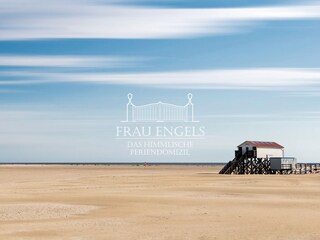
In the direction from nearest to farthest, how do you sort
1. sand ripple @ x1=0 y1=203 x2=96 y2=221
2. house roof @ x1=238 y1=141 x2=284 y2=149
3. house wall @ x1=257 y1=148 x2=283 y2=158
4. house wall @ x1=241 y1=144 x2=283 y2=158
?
sand ripple @ x1=0 y1=203 x2=96 y2=221 < house wall @ x1=241 y1=144 x2=283 y2=158 < house roof @ x1=238 y1=141 x2=284 y2=149 < house wall @ x1=257 y1=148 x2=283 y2=158

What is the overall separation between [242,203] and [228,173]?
48.1m

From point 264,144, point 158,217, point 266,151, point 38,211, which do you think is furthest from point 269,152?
point 158,217

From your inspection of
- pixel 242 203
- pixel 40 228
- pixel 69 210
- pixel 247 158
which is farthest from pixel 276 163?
pixel 40 228

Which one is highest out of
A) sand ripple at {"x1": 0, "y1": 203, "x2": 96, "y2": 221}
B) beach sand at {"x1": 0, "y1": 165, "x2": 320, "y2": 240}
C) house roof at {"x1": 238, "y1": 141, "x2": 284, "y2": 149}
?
house roof at {"x1": 238, "y1": 141, "x2": 284, "y2": 149}

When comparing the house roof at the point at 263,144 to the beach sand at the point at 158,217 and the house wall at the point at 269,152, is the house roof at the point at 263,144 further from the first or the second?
the beach sand at the point at 158,217

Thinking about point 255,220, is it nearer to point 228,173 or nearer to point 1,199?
point 1,199

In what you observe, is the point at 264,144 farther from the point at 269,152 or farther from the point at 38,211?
the point at 38,211

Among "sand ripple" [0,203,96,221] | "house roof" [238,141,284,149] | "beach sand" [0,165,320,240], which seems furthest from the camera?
"house roof" [238,141,284,149]

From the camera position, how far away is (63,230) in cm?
1927

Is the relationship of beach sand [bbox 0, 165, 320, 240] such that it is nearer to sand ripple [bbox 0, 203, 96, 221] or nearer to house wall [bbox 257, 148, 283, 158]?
sand ripple [bbox 0, 203, 96, 221]

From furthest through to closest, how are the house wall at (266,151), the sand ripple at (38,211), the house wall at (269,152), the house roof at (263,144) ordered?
1. the house wall at (269,152)
2. the house roof at (263,144)
3. the house wall at (266,151)
4. the sand ripple at (38,211)

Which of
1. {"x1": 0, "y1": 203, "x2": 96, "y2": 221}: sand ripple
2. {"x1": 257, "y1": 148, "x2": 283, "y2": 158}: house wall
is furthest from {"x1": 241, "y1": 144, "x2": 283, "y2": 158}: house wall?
{"x1": 0, "y1": 203, "x2": 96, "y2": 221}: sand ripple

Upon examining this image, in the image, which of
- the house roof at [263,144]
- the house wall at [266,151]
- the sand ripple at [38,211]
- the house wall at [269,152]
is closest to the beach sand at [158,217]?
the sand ripple at [38,211]

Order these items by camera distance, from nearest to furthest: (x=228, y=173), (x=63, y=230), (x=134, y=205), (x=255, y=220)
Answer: (x=63, y=230), (x=255, y=220), (x=134, y=205), (x=228, y=173)
